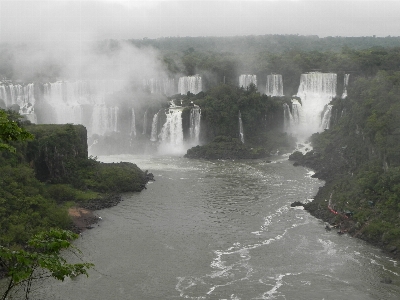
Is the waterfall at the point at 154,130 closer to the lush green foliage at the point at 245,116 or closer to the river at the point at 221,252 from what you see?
the lush green foliage at the point at 245,116

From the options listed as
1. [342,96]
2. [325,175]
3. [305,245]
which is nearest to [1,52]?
[342,96]

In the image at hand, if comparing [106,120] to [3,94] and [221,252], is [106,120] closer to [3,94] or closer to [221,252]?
[3,94]

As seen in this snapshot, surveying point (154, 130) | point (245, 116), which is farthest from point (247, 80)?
point (154, 130)

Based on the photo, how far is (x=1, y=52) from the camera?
3019 inches

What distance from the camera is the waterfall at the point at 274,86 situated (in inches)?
2621

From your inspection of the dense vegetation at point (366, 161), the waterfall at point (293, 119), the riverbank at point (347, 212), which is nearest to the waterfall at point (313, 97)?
the waterfall at point (293, 119)

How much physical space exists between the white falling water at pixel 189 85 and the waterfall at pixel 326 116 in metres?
15.9

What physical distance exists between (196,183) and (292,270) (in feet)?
57.5

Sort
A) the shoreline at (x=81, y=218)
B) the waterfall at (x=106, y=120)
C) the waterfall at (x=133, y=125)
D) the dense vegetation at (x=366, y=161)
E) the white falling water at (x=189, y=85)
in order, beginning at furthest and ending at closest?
the white falling water at (x=189, y=85) → the waterfall at (x=106, y=120) → the waterfall at (x=133, y=125) → the shoreline at (x=81, y=218) → the dense vegetation at (x=366, y=161)

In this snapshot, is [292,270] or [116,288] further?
[292,270]

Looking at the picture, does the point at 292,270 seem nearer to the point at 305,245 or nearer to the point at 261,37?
the point at 305,245

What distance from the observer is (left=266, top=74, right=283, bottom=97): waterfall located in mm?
66562

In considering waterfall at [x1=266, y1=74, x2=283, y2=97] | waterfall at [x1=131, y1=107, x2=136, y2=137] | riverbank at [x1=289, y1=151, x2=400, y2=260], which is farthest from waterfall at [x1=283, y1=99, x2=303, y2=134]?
riverbank at [x1=289, y1=151, x2=400, y2=260]

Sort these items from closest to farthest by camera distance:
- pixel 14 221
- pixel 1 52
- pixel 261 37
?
pixel 14 221 → pixel 1 52 → pixel 261 37
